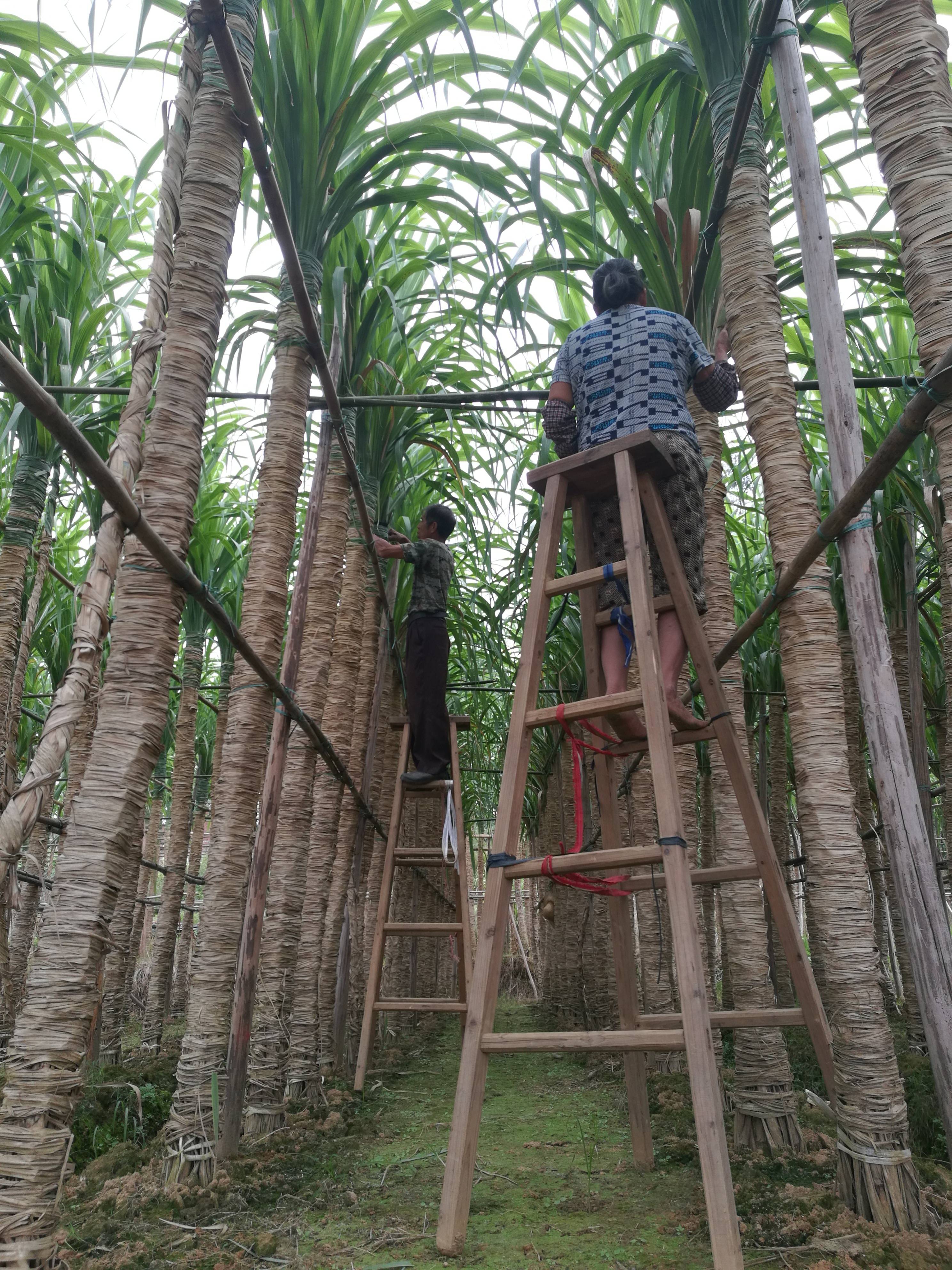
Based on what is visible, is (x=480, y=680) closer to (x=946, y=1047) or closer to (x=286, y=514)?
(x=286, y=514)

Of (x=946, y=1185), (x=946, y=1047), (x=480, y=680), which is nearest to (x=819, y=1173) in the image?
(x=946, y=1185)

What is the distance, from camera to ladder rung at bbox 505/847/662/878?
1945 millimetres

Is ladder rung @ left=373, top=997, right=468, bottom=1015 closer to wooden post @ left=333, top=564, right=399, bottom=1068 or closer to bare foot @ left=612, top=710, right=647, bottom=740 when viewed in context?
wooden post @ left=333, top=564, right=399, bottom=1068

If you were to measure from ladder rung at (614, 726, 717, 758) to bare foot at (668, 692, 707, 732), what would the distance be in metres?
0.01

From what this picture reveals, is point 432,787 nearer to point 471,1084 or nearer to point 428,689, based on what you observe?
point 428,689

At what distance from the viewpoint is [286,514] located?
3.58 m

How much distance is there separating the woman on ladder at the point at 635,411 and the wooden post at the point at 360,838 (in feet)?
10.1

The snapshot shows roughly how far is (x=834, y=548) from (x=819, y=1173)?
484 centimetres

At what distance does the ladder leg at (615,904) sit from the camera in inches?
104

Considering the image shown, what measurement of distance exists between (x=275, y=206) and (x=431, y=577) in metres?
2.93

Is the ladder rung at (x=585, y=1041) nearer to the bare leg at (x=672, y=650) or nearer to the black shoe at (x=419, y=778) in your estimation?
the bare leg at (x=672, y=650)

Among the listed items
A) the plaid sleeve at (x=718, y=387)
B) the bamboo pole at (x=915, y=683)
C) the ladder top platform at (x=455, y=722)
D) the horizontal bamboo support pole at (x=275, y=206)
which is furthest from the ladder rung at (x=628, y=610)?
the bamboo pole at (x=915, y=683)

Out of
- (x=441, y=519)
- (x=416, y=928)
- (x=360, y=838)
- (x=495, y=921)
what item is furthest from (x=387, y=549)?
(x=495, y=921)

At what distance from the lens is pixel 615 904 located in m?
2.77
